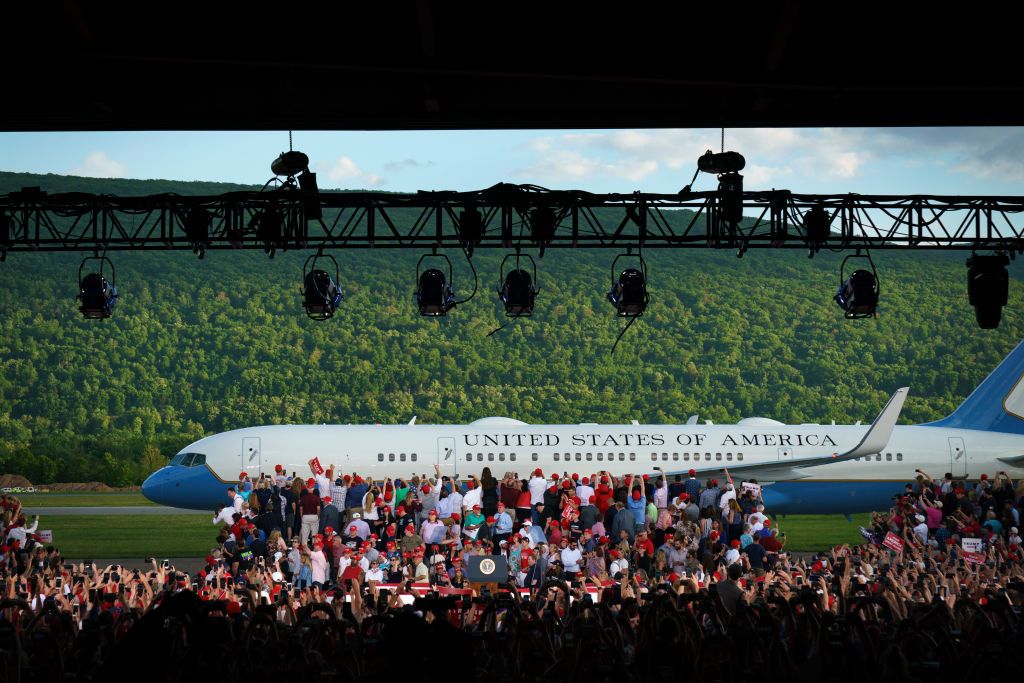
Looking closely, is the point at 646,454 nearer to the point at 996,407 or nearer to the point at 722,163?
the point at 996,407

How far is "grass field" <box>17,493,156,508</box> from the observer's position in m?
44.0

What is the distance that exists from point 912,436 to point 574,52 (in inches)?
852

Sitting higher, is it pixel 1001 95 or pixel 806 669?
pixel 1001 95

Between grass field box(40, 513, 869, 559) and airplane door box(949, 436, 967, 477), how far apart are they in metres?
3.09

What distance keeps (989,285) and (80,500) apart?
3895 centimetres

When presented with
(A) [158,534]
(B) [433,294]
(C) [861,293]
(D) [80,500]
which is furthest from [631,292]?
(D) [80,500]

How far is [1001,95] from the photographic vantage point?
39.8 ft

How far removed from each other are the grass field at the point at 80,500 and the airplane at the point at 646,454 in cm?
1652

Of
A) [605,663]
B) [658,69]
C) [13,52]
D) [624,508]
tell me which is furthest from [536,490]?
[605,663]

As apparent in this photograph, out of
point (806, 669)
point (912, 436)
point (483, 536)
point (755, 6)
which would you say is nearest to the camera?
point (806, 669)

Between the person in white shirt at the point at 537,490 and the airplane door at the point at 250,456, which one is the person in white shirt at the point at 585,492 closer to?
the person in white shirt at the point at 537,490

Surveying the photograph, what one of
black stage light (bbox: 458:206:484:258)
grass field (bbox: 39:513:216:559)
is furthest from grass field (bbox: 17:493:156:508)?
black stage light (bbox: 458:206:484:258)

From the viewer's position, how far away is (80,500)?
1836 inches

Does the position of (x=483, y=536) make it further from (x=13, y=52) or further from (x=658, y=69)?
(x=13, y=52)
